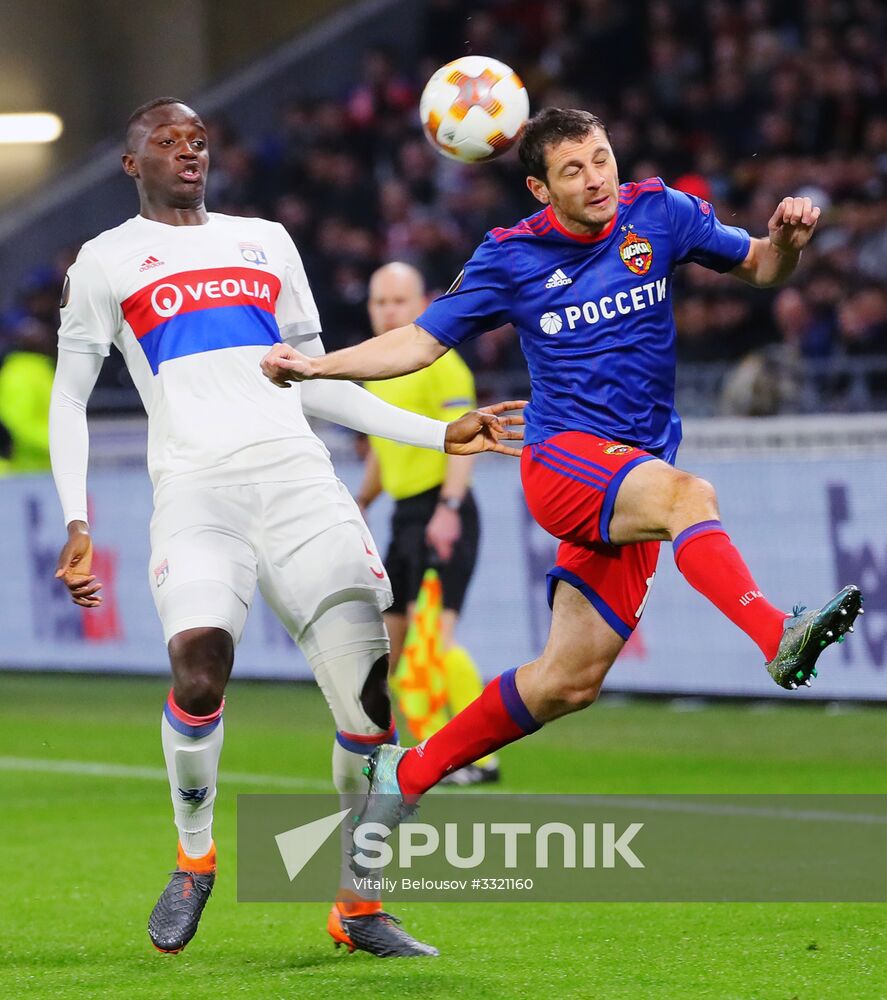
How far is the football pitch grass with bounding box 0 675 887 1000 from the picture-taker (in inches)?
179

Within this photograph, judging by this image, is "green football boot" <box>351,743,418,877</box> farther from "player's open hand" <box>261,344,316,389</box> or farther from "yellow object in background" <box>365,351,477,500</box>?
"yellow object in background" <box>365,351,477,500</box>

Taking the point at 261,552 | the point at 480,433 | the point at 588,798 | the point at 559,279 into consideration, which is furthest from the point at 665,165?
the point at 261,552

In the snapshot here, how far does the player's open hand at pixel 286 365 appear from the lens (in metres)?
4.60

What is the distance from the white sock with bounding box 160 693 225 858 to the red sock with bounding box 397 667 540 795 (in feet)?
1.73

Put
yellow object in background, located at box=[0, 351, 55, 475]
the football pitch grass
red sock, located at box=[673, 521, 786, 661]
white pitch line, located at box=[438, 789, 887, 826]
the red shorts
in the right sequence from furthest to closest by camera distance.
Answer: yellow object in background, located at box=[0, 351, 55, 475] → white pitch line, located at box=[438, 789, 887, 826] → the red shorts → the football pitch grass → red sock, located at box=[673, 521, 786, 661]

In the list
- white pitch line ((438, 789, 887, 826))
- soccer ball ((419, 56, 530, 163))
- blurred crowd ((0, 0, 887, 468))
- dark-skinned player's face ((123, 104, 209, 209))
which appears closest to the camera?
dark-skinned player's face ((123, 104, 209, 209))

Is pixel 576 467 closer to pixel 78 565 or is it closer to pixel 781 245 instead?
pixel 781 245

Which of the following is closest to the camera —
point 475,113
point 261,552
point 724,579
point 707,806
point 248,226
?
point 724,579

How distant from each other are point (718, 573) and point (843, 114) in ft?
37.7

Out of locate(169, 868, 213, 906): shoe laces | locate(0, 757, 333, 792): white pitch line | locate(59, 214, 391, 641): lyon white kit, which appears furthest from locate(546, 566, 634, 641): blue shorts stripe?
locate(0, 757, 333, 792): white pitch line

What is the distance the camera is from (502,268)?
4.99m

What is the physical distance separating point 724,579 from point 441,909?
1.75m

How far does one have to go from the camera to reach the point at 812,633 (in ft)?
13.9

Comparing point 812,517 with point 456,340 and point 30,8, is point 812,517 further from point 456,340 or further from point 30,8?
point 30,8
